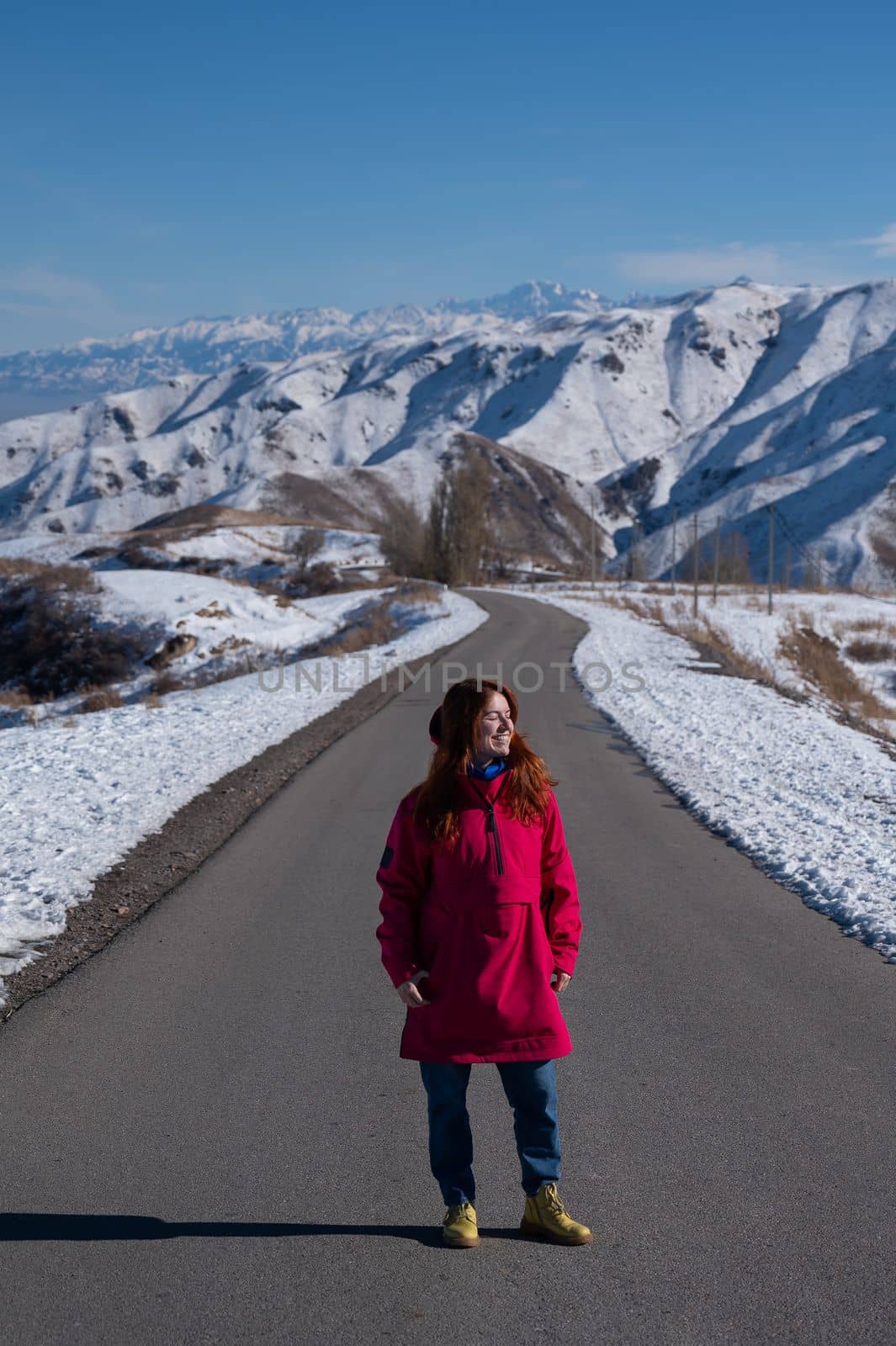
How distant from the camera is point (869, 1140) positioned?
4.58 m

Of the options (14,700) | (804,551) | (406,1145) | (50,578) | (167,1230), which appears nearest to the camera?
(167,1230)

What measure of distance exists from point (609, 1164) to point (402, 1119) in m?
0.88

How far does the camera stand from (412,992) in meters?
3.87

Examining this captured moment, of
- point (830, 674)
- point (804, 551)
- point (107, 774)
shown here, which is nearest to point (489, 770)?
point (107, 774)

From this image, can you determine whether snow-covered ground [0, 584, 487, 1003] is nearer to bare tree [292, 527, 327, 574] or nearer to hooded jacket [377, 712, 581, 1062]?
hooded jacket [377, 712, 581, 1062]

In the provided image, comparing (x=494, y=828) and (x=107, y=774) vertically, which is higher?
(x=494, y=828)

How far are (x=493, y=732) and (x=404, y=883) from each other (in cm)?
58

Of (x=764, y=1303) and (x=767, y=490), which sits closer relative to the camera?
(x=764, y=1303)

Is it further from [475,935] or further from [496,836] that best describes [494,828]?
[475,935]

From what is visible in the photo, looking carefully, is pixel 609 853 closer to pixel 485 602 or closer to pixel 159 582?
pixel 159 582

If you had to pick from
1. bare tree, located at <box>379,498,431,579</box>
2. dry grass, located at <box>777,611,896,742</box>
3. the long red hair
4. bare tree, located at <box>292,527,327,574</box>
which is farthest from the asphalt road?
bare tree, located at <box>292,527,327,574</box>

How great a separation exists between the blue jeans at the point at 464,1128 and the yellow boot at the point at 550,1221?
0.11 feet

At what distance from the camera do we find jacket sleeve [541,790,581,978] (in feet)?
13.3

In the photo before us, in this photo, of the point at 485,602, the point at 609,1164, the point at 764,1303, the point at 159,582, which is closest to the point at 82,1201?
the point at 609,1164
